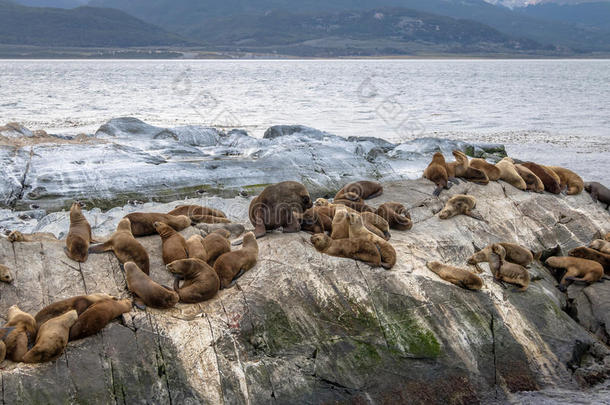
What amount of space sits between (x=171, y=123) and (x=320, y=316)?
77.1ft

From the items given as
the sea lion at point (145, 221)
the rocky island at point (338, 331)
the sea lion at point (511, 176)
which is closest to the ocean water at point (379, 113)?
the sea lion at point (511, 176)

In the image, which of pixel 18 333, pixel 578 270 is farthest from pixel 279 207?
pixel 578 270

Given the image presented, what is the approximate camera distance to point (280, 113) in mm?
35438

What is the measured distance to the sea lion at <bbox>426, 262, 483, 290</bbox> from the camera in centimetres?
773

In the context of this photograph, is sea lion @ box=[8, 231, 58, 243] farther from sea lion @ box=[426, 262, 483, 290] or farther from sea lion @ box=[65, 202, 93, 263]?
sea lion @ box=[426, 262, 483, 290]

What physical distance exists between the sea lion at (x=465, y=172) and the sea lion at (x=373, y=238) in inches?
144

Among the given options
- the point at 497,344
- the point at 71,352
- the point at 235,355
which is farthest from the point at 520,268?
the point at 71,352

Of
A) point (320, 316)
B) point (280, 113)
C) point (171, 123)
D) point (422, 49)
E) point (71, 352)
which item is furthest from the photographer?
point (422, 49)

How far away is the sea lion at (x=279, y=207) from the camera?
855 centimetres

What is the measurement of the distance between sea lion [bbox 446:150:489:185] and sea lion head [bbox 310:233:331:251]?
4.15 meters

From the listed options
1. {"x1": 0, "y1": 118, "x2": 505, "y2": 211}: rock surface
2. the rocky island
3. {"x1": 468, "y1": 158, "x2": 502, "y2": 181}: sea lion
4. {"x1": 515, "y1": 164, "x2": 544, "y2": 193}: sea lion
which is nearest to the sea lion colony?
the rocky island

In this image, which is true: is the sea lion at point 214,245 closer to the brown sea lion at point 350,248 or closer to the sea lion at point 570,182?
the brown sea lion at point 350,248

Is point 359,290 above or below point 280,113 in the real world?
above

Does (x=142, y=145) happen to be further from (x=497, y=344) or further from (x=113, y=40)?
(x=113, y=40)
